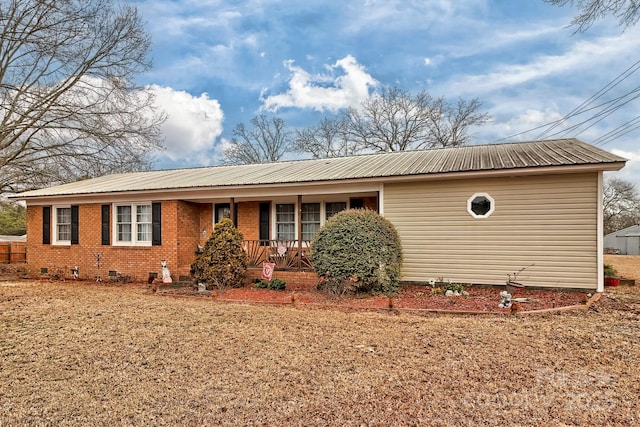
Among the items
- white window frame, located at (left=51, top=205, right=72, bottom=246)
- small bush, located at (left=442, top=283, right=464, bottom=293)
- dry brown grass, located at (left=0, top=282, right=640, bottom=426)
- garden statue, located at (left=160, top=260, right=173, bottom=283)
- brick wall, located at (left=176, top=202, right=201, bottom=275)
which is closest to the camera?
dry brown grass, located at (left=0, top=282, right=640, bottom=426)

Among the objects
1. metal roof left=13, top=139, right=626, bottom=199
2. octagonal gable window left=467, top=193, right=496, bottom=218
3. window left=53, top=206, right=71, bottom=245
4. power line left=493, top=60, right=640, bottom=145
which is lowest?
window left=53, top=206, right=71, bottom=245

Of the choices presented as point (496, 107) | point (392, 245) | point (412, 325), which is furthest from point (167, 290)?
point (496, 107)

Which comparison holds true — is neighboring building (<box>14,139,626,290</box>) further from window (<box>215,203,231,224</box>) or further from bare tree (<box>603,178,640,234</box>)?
bare tree (<box>603,178,640,234</box>)

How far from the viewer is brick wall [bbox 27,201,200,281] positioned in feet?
40.3

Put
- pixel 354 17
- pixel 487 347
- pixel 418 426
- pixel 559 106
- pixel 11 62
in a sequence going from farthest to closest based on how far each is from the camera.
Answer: pixel 559 106
pixel 11 62
pixel 354 17
pixel 487 347
pixel 418 426

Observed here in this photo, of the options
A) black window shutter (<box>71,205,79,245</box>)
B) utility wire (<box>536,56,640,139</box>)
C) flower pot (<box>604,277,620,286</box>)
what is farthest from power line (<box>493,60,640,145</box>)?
black window shutter (<box>71,205,79,245</box>)

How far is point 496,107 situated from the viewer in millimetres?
28062

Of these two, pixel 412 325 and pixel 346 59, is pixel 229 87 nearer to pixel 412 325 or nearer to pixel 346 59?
pixel 346 59

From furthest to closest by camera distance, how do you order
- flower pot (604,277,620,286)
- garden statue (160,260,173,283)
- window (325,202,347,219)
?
window (325,202,347,219) → garden statue (160,260,173,283) → flower pot (604,277,620,286)

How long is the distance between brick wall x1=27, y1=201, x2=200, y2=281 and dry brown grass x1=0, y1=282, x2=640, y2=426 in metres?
5.22

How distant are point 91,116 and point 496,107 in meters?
26.2

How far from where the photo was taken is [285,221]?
13.1 metres

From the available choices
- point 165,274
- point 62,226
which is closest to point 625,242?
point 165,274

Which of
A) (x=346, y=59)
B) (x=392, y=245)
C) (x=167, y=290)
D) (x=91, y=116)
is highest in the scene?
(x=346, y=59)
